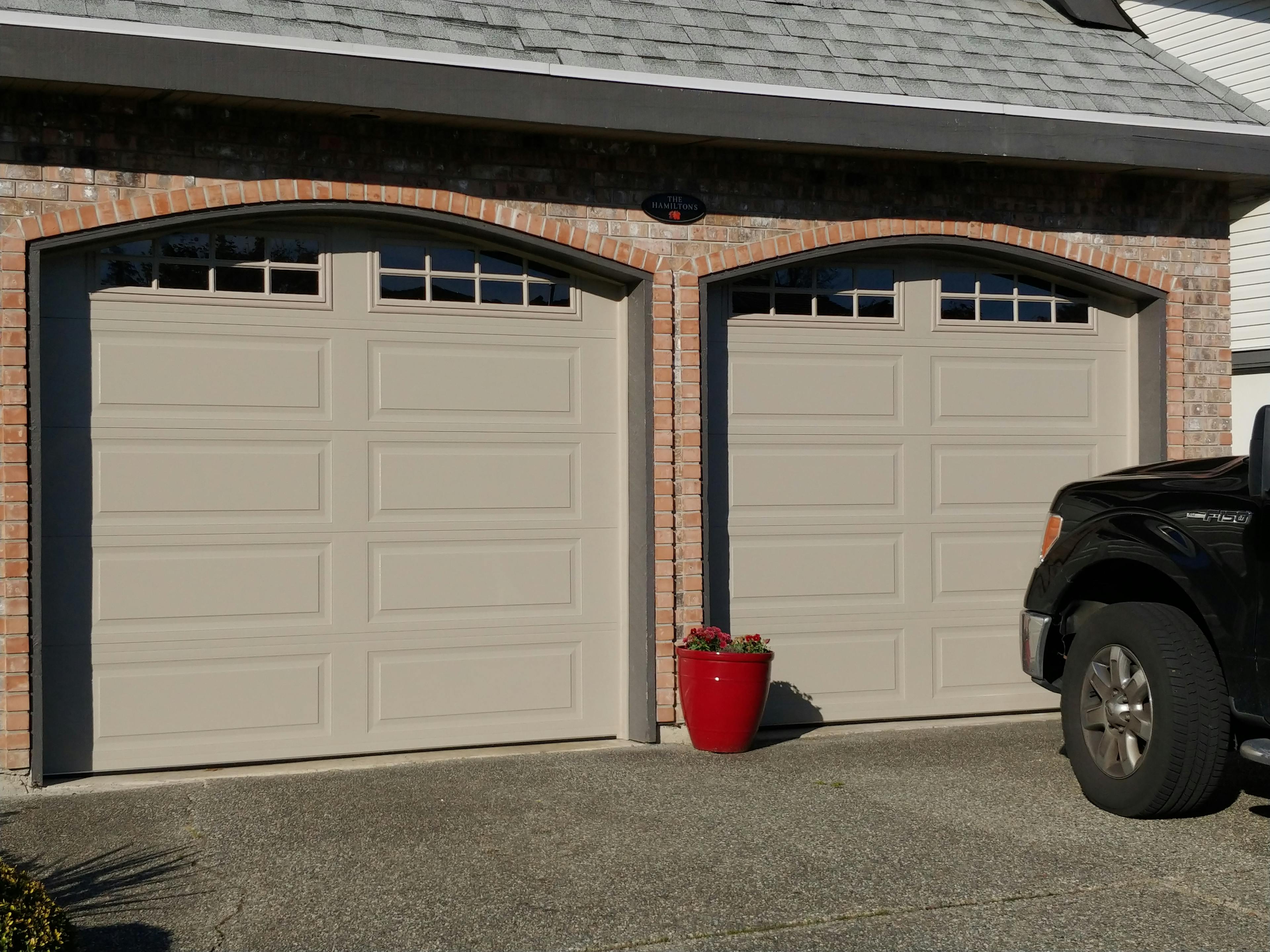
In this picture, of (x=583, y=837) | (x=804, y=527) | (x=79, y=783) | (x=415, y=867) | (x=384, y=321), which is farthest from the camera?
(x=804, y=527)

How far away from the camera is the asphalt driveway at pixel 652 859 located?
15.6ft

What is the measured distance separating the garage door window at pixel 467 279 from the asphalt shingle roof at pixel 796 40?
1139mm

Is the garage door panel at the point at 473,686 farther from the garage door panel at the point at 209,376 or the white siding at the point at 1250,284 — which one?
the white siding at the point at 1250,284

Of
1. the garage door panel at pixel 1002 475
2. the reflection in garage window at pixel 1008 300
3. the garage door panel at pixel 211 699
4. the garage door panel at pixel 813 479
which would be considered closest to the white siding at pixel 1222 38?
the reflection in garage window at pixel 1008 300

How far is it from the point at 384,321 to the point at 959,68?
153 inches

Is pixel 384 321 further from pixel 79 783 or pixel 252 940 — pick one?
pixel 252 940

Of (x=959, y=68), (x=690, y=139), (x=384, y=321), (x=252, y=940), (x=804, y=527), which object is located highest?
(x=959, y=68)

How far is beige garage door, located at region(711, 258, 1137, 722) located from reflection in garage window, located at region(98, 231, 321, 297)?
2.48 m

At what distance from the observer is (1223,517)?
19.2ft

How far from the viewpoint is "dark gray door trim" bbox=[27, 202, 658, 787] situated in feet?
24.2

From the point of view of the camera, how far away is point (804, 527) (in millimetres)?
8602

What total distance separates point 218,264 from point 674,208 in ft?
8.38

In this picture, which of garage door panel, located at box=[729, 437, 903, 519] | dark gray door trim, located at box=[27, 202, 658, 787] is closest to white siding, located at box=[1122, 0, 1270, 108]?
garage door panel, located at box=[729, 437, 903, 519]

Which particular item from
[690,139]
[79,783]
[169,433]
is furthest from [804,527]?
[79,783]
